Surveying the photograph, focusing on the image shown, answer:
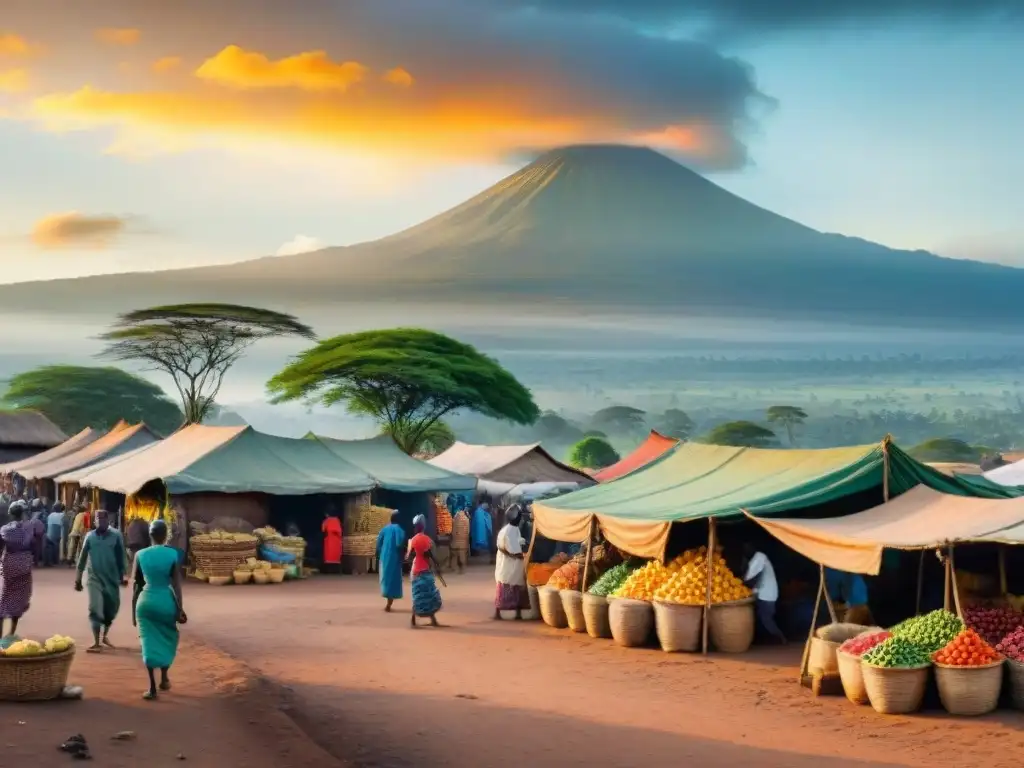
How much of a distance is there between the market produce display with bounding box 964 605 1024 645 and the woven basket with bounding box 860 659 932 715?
3.57ft

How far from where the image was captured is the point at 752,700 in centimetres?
1160

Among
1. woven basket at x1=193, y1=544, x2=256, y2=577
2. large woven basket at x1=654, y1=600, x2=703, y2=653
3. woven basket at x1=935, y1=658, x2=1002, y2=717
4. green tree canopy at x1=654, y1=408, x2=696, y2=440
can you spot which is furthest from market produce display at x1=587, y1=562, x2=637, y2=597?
green tree canopy at x1=654, y1=408, x2=696, y2=440

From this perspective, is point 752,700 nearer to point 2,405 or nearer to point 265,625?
point 265,625

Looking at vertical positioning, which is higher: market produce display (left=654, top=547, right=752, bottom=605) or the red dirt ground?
market produce display (left=654, top=547, right=752, bottom=605)

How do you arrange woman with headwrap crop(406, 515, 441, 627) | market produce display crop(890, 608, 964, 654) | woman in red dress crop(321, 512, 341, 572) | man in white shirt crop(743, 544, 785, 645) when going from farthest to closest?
1. woman in red dress crop(321, 512, 341, 572)
2. woman with headwrap crop(406, 515, 441, 627)
3. man in white shirt crop(743, 544, 785, 645)
4. market produce display crop(890, 608, 964, 654)

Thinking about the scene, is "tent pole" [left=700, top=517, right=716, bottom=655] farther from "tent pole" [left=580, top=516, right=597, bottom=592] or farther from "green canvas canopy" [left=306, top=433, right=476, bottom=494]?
"green canvas canopy" [left=306, top=433, right=476, bottom=494]

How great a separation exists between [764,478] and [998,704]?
17.6 ft

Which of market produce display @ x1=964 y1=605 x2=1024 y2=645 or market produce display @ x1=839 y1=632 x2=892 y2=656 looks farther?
market produce display @ x1=964 y1=605 x2=1024 y2=645

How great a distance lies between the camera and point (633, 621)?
14727 millimetres

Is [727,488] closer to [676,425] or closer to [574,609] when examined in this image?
[574,609]

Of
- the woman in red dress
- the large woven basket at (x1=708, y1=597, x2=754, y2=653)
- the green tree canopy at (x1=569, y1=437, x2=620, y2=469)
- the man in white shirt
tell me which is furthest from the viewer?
the green tree canopy at (x1=569, y1=437, x2=620, y2=469)

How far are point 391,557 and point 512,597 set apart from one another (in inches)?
72.3

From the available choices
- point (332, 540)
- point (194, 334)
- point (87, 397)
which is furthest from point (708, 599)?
point (87, 397)

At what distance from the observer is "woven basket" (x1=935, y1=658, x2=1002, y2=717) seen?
10.7 meters
